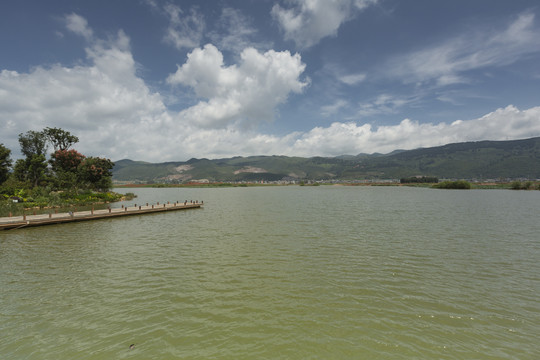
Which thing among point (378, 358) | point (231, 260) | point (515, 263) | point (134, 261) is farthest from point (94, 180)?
point (515, 263)

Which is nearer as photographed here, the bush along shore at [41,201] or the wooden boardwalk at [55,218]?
the wooden boardwalk at [55,218]

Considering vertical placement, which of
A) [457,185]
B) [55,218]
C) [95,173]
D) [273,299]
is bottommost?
[457,185]

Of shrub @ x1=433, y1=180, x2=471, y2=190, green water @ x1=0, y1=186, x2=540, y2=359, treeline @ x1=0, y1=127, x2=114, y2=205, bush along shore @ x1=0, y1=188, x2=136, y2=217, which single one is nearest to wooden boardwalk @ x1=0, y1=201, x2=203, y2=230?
bush along shore @ x1=0, y1=188, x2=136, y2=217

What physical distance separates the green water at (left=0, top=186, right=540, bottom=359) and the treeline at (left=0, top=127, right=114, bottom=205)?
47.4 m

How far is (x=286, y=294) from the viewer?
12031 millimetres

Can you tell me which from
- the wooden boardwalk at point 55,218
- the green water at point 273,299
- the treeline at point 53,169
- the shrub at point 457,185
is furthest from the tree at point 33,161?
the shrub at point 457,185

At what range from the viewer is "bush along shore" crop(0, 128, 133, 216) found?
167 feet

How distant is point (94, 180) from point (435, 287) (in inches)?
3108

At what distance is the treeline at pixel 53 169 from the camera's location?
2164 inches

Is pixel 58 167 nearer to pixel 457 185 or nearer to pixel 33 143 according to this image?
pixel 33 143

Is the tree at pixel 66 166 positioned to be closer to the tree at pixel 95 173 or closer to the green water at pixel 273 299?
the tree at pixel 95 173

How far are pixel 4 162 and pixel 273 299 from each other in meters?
73.8

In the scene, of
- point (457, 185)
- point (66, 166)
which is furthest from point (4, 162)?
point (457, 185)

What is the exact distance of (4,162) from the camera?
53.0m
